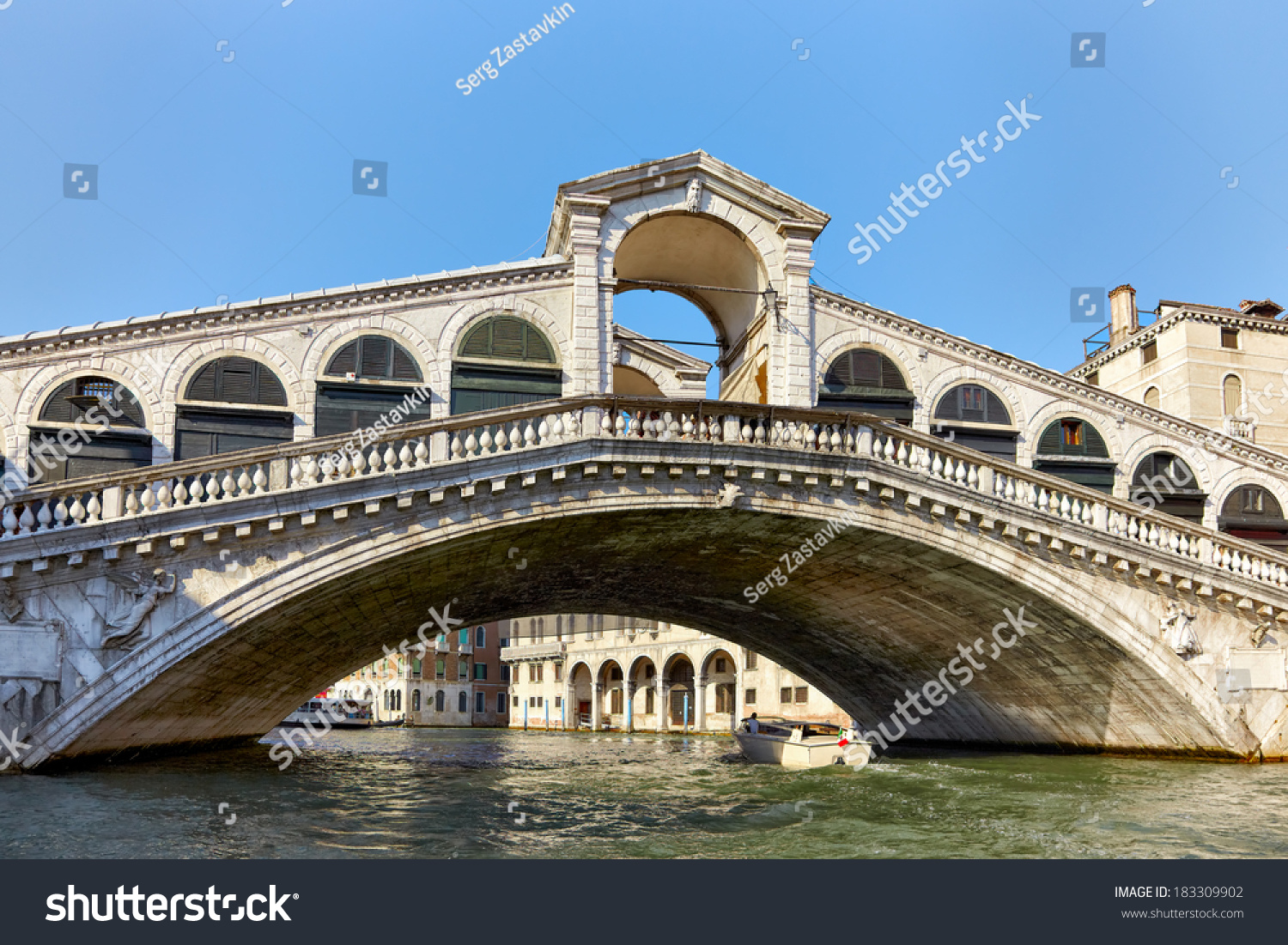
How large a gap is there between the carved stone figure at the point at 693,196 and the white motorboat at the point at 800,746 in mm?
12099

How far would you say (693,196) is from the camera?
22.0 metres

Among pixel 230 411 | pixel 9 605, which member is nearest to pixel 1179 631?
pixel 230 411

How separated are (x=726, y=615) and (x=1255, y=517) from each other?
1273 centimetres

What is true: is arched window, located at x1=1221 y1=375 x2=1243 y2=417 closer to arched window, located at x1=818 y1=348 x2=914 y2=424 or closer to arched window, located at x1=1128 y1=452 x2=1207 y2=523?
arched window, located at x1=1128 y1=452 x2=1207 y2=523

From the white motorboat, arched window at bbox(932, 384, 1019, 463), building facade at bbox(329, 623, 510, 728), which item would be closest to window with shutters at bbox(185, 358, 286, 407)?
arched window at bbox(932, 384, 1019, 463)

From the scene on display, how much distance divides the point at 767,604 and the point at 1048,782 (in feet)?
29.0

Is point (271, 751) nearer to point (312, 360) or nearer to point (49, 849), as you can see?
point (312, 360)

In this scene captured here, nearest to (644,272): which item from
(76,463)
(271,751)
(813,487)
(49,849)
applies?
(813,487)

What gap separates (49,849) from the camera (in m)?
11.2

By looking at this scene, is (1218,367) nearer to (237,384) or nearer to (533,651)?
(237,384)

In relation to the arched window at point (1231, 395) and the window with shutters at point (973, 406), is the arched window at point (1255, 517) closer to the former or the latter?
→ the window with shutters at point (973, 406)

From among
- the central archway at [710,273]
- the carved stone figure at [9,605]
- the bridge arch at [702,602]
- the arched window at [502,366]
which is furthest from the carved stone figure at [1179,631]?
the carved stone figure at [9,605]

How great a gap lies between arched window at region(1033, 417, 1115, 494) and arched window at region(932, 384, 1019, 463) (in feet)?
2.62

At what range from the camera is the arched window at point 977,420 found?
23500 mm
